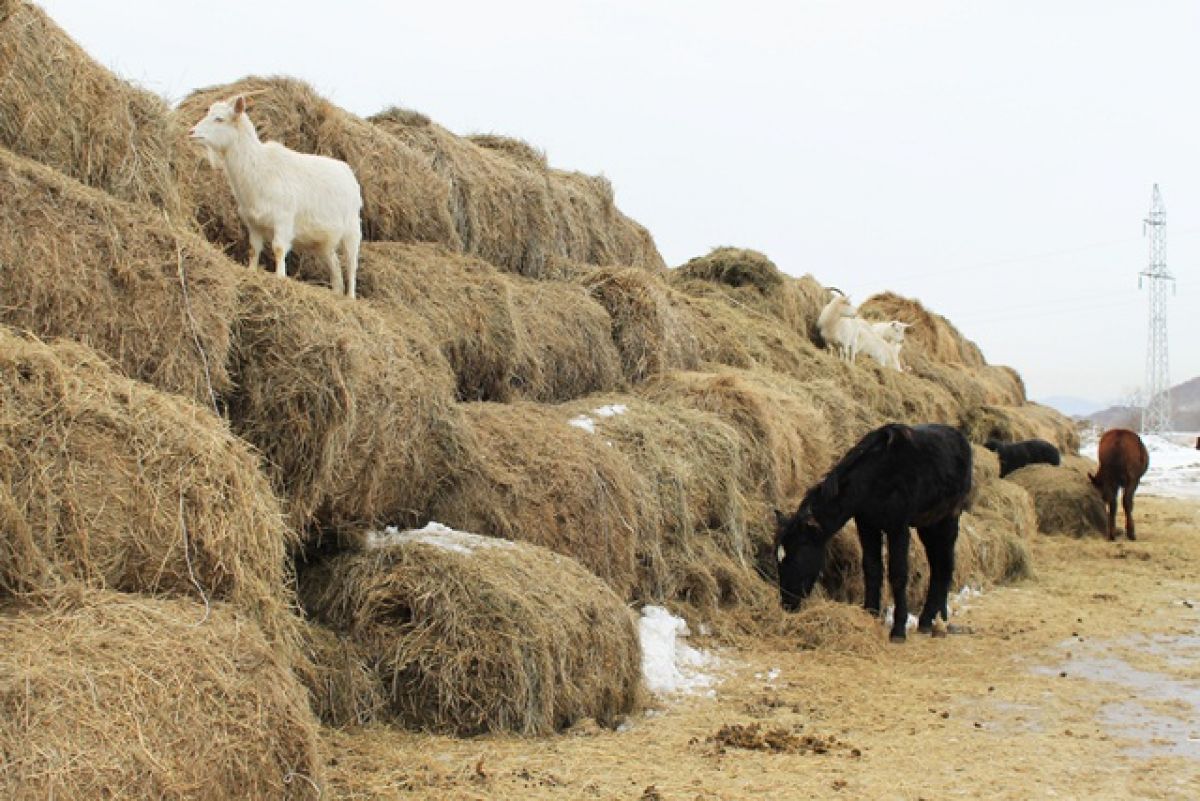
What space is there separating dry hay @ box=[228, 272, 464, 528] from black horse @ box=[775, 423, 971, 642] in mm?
3460

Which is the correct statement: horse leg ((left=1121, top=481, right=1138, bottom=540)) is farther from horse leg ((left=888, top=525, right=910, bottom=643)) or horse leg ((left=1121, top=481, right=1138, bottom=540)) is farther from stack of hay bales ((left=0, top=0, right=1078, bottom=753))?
horse leg ((left=888, top=525, right=910, bottom=643))

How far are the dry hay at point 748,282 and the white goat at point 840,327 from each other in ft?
0.93

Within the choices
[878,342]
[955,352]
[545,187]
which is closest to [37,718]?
[545,187]

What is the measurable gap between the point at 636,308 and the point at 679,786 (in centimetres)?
638

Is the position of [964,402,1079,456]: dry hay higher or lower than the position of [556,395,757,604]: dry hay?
higher

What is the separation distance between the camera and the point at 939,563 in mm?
9641

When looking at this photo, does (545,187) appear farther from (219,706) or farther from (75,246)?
(219,706)

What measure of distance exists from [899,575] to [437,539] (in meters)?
4.16

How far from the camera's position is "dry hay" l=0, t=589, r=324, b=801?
3498 millimetres

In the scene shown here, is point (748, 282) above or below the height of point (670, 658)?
above

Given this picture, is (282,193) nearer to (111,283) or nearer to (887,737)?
(111,283)

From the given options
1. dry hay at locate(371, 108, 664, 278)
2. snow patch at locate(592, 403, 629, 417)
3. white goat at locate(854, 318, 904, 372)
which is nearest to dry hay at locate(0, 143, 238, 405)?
snow patch at locate(592, 403, 629, 417)

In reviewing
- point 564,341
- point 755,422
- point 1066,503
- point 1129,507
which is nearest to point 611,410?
point 564,341

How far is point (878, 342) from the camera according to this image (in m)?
17.9
